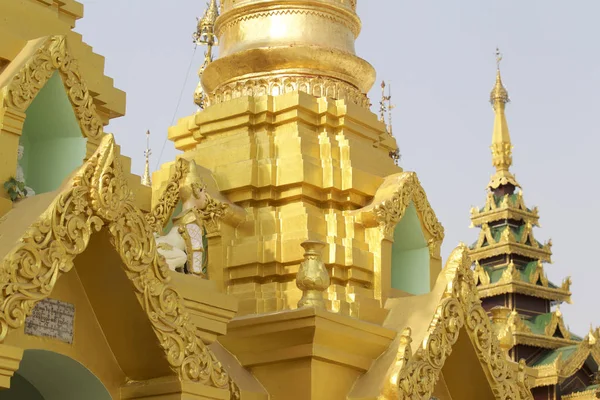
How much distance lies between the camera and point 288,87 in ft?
42.0

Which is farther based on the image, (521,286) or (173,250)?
(521,286)

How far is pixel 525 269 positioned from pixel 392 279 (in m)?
21.1

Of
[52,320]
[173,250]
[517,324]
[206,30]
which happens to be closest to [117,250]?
[52,320]

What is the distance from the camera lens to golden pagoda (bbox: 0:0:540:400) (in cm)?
844

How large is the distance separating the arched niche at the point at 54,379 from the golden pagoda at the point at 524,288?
21525mm

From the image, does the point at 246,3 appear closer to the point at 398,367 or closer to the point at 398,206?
the point at 398,206

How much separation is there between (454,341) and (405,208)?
1.96 metres

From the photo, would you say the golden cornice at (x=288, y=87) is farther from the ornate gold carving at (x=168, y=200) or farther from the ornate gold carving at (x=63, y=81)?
the ornate gold carving at (x=63, y=81)

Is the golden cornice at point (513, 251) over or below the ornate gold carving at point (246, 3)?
over

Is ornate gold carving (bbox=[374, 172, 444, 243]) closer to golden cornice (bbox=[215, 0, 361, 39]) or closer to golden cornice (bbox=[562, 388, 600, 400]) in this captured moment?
golden cornice (bbox=[215, 0, 361, 39])

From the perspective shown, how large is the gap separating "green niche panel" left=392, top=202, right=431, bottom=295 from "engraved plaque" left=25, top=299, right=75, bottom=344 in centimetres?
500

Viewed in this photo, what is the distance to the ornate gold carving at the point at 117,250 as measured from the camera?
767 cm

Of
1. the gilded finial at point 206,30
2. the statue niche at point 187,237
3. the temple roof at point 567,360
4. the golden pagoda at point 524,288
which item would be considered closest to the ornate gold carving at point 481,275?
the golden pagoda at point 524,288

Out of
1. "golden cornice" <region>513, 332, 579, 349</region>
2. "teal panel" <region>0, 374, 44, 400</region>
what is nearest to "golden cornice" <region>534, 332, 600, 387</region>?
"golden cornice" <region>513, 332, 579, 349</region>
